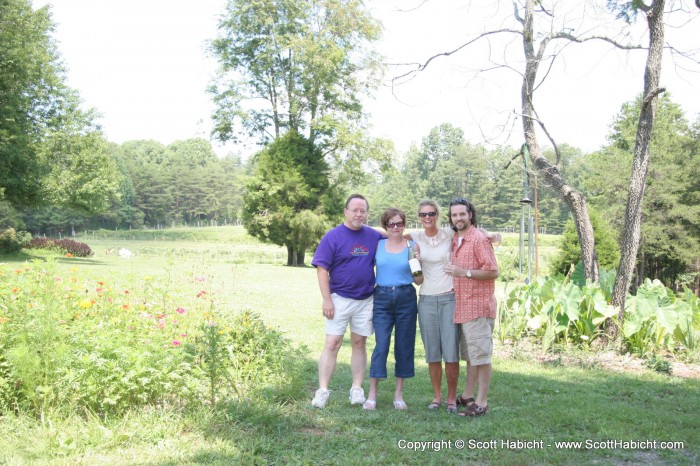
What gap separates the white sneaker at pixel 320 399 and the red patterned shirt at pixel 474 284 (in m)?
1.12

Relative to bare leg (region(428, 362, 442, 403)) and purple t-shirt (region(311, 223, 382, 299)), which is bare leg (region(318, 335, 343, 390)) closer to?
purple t-shirt (region(311, 223, 382, 299))

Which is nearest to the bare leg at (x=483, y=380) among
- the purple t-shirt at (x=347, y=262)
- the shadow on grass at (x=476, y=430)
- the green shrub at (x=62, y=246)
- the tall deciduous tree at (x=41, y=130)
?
the shadow on grass at (x=476, y=430)

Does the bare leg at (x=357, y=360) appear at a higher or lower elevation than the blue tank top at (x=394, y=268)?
lower

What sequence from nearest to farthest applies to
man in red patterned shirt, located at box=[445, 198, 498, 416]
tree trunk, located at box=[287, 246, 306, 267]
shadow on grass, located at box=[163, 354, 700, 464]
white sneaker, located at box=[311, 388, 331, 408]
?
shadow on grass, located at box=[163, 354, 700, 464] < man in red patterned shirt, located at box=[445, 198, 498, 416] < white sneaker, located at box=[311, 388, 331, 408] < tree trunk, located at box=[287, 246, 306, 267]

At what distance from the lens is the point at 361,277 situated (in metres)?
4.27

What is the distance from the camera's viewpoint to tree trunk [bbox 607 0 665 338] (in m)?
6.40

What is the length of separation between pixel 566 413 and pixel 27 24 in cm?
2169

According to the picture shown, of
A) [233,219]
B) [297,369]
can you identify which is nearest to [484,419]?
[297,369]

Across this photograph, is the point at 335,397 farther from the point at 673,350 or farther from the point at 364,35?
the point at 364,35

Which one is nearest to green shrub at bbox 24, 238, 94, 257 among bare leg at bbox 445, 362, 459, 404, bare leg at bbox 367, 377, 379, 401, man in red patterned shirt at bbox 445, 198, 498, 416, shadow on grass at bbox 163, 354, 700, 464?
shadow on grass at bbox 163, 354, 700, 464

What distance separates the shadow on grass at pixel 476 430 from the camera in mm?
3240

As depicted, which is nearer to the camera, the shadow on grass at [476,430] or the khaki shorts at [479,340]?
the shadow on grass at [476,430]

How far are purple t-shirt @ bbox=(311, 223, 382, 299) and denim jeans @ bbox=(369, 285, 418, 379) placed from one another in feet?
0.53

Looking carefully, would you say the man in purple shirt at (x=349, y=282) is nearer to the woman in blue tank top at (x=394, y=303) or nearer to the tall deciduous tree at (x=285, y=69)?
the woman in blue tank top at (x=394, y=303)
